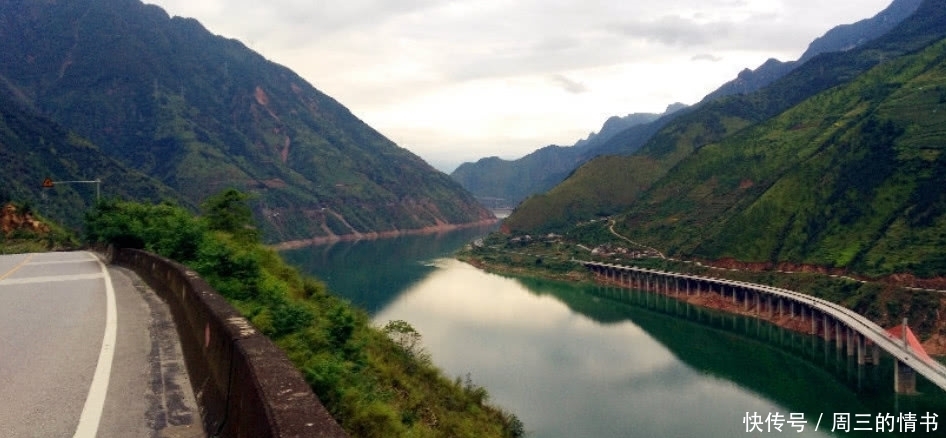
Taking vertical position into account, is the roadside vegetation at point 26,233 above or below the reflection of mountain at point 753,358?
above

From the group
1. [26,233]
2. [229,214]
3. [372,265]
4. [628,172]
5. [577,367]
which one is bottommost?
[577,367]

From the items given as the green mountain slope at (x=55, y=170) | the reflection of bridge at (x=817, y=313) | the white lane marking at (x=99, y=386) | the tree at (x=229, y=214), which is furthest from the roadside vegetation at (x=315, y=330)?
the green mountain slope at (x=55, y=170)

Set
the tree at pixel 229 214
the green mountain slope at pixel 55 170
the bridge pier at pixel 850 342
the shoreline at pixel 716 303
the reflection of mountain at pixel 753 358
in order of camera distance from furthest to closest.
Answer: the green mountain slope at pixel 55 170 < the bridge pier at pixel 850 342 < the shoreline at pixel 716 303 < the reflection of mountain at pixel 753 358 < the tree at pixel 229 214

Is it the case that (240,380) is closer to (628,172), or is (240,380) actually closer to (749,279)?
(749,279)

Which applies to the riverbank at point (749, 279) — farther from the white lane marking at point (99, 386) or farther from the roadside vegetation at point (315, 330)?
the white lane marking at point (99, 386)

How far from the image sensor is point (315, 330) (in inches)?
557

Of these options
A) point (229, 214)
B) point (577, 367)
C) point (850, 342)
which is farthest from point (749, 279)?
point (229, 214)

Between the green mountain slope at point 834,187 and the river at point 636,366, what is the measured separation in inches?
549

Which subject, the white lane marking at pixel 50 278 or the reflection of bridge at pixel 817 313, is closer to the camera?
the white lane marking at pixel 50 278

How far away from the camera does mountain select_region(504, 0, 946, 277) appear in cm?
7700

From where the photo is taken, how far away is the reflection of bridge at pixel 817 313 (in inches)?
1889

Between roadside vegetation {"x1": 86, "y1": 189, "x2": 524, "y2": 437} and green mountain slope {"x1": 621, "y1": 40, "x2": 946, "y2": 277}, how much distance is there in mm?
60455

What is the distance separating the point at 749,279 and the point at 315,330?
83.8m

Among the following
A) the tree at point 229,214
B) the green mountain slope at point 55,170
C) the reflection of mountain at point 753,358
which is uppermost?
the green mountain slope at point 55,170
